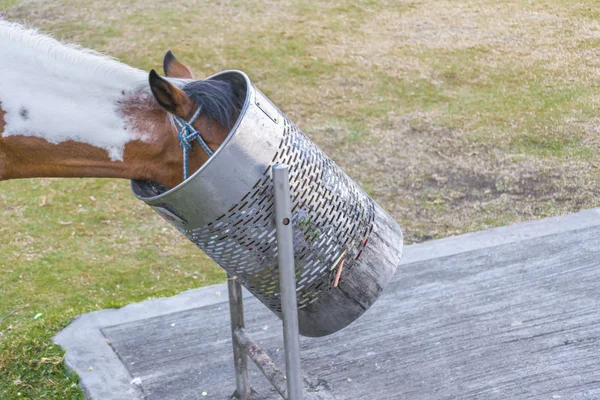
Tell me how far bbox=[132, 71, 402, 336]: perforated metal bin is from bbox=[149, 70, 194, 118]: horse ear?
0.18m

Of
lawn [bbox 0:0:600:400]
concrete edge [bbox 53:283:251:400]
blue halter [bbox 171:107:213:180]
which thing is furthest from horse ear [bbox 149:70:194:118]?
lawn [bbox 0:0:600:400]

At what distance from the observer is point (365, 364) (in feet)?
10.9

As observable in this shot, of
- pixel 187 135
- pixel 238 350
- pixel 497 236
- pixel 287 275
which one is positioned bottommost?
pixel 497 236

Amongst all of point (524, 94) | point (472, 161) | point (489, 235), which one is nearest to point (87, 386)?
point (489, 235)

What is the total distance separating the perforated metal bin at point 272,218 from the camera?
7.10 ft

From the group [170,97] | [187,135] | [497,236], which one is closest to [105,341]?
[187,135]

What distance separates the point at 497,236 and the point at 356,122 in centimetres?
256

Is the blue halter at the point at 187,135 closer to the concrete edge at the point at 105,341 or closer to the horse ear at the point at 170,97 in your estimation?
the horse ear at the point at 170,97

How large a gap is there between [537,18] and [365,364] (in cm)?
695

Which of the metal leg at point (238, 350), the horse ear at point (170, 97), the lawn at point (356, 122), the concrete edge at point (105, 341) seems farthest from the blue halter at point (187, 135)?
the lawn at point (356, 122)

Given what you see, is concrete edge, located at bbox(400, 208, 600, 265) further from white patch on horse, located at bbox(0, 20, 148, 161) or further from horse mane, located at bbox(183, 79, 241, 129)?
white patch on horse, located at bbox(0, 20, 148, 161)

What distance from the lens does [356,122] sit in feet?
22.0

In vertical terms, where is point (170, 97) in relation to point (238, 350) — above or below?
above

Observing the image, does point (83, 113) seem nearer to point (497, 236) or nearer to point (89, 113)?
point (89, 113)
